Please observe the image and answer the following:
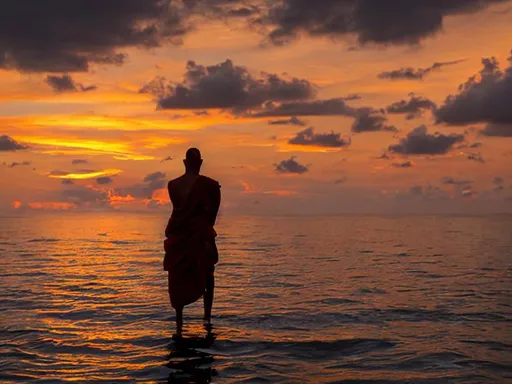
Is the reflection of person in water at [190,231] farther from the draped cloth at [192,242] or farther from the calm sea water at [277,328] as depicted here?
the calm sea water at [277,328]

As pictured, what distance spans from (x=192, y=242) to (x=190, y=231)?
17cm

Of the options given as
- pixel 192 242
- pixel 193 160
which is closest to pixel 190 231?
pixel 192 242

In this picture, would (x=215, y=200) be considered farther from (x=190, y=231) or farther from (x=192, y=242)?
(x=192, y=242)

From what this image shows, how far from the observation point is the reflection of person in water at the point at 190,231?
9875 millimetres

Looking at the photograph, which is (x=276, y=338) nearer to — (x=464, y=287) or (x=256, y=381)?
(x=256, y=381)

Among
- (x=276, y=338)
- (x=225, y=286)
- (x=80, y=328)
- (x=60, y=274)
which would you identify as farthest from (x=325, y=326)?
(x=60, y=274)

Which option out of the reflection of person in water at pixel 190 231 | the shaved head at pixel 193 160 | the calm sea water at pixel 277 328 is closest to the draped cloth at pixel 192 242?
the reflection of person in water at pixel 190 231

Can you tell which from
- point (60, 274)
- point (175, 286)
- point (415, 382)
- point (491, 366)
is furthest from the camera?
point (60, 274)

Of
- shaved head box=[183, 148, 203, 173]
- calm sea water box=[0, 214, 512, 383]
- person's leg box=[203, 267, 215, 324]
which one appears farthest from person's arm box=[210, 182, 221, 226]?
calm sea water box=[0, 214, 512, 383]

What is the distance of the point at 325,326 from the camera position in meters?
10.2

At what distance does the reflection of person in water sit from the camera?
988 cm

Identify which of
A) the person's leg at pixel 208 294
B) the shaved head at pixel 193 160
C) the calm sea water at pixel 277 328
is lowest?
the calm sea water at pixel 277 328

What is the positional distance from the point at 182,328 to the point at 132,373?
2.92 m

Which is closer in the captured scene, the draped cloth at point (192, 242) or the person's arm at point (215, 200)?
the draped cloth at point (192, 242)
